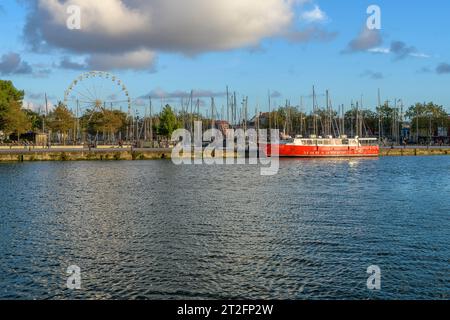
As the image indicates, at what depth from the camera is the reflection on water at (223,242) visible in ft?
65.4

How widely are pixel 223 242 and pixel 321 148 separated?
310 feet

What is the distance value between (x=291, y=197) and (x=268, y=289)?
2716 cm

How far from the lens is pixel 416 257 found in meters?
24.0

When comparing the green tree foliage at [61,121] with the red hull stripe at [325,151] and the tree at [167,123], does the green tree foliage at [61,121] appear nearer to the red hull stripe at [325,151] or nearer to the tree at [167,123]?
the tree at [167,123]

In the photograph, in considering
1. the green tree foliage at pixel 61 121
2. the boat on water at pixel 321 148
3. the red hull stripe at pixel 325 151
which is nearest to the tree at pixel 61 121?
the green tree foliage at pixel 61 121

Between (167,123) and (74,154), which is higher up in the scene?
(167,123)

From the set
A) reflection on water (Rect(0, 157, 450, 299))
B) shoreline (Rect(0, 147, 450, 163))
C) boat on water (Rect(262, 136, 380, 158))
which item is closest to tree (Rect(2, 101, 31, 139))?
shoreline (Rect(0, 147, 450, 163))

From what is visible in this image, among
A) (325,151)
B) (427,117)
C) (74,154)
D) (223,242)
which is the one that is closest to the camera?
(223,242)

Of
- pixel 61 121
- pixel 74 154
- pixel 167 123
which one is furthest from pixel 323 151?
pixel 61 121

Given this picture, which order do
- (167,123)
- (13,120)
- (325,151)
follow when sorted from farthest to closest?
(167,123)
(325,151)
(13,120)

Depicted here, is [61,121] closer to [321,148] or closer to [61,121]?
[61,121]

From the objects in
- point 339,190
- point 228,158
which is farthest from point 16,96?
point 339,190

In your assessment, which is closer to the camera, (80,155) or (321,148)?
→ (80,155)

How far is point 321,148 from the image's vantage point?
389 ft
